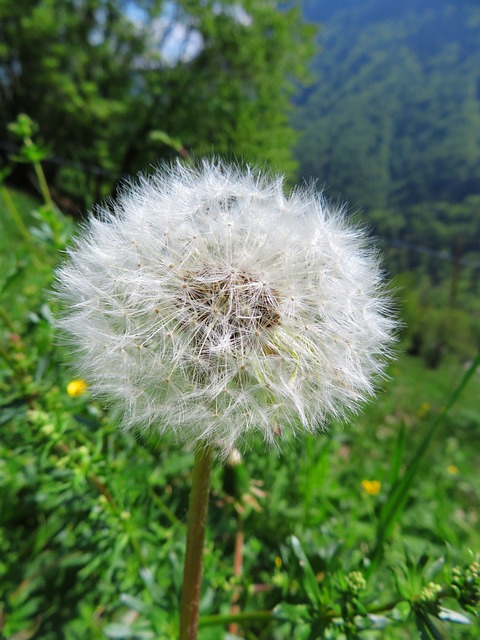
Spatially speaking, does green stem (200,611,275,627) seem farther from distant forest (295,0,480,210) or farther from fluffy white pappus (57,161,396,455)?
distant forest (295,0,480,210)

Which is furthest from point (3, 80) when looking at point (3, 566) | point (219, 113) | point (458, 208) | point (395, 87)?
point (395, 87)

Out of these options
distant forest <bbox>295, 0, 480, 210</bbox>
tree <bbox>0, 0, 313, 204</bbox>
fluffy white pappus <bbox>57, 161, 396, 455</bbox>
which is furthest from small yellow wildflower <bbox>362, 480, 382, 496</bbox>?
distant forest <bbox>295, 0, 480, 210</bbox>

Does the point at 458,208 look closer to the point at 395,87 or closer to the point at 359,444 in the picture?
the point at 359,444

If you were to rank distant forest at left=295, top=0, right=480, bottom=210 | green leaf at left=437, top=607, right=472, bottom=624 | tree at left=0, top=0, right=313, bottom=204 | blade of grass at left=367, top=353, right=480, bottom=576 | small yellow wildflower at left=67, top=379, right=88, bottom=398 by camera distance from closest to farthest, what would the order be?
1. green leaf at left=437, top=607, right=472, bottom=624
2. blade of grass at left=367, top=353, right=480, bottom=576
3. small yellow wildflower at left=67, top=379, right=88, bottom=398
4. tree at left=0, top=0, right=313, bottom=204
5. distant forest at left=295, top=0, right=480, bottom=210

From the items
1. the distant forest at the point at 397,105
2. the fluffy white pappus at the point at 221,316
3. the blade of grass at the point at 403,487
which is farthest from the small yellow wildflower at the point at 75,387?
the distant forest at the point at 397,105

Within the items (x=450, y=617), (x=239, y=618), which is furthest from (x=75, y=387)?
(x=450, y=617)

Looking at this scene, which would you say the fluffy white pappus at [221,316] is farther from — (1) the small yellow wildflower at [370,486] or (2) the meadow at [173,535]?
(1) the small yellow wildflower at [370,486]
